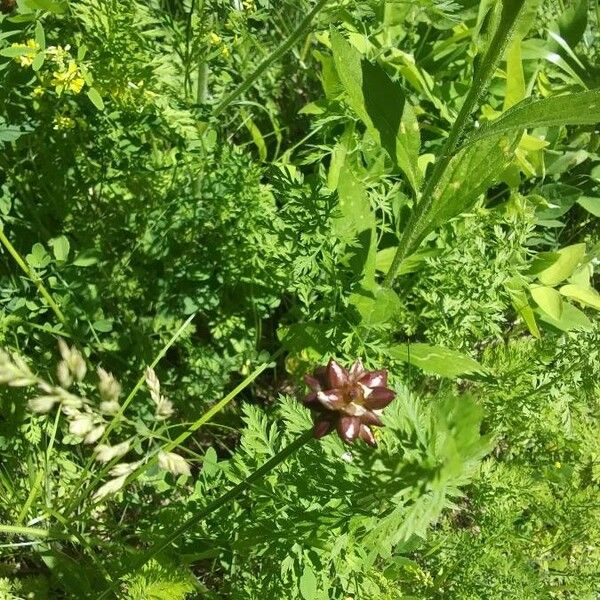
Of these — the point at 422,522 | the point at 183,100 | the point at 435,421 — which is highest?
the point at 183,100

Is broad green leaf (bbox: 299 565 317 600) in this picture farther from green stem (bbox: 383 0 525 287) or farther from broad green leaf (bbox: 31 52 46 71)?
broad green leaf (bbox: 31 52 46 71)

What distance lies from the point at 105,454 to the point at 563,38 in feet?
6.70

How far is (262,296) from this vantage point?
2.07 m

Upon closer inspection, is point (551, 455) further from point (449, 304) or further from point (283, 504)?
point (283, 504)

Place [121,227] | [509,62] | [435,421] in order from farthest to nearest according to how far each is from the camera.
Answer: [121,227]
[509,62]
[435,421]

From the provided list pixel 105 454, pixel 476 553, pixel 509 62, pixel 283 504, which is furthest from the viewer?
pixel 509 62

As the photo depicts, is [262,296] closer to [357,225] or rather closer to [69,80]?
[357,225]

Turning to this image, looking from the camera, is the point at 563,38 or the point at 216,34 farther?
the point at 563,38

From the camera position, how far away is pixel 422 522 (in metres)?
1.02

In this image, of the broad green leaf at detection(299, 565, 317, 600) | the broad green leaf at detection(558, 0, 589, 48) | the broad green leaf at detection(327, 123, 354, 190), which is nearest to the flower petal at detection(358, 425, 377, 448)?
the broad green leaf at detection(299, 565, 317, 600)

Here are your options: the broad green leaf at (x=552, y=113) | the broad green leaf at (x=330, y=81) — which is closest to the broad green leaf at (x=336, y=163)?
the broad green leaf at (x=330, y=81)

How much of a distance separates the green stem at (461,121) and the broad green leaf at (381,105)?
0.24 ft

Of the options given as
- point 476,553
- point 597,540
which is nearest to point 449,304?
point 476,553

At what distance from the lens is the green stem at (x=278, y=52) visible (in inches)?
64.3
